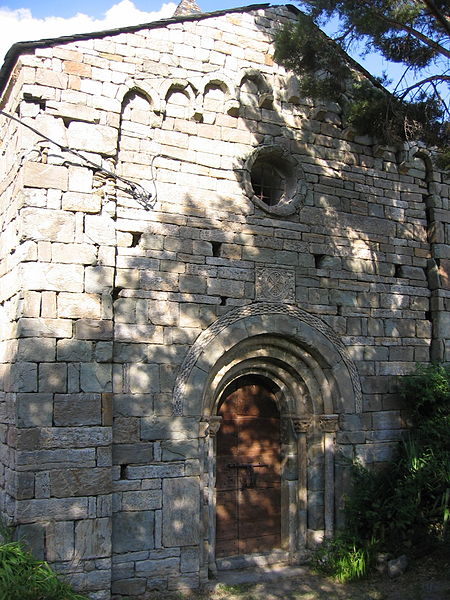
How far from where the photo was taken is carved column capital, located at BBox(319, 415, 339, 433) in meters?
6.98

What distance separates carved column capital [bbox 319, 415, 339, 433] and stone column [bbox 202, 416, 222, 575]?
4.55 ft

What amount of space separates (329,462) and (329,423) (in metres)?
0.47

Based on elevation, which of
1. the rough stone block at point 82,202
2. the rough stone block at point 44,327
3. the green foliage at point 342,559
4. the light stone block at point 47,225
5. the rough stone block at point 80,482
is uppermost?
the rough stone block at point 82,202

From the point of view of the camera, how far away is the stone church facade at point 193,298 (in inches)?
219

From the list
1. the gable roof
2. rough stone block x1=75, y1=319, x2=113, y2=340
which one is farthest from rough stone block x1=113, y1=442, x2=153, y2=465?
the gable roof

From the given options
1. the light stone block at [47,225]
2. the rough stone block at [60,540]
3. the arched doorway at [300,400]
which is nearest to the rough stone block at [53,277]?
the light stone block at [47,225]

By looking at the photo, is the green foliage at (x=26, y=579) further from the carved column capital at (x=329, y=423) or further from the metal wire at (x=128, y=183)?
the metal wire at (x=128, y=183)

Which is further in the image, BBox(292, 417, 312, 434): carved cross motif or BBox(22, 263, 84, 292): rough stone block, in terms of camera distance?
BBox(292, 417, 312, 434): carved cross motif

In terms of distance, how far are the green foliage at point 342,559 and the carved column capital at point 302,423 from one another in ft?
4.27

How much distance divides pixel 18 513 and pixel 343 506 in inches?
148

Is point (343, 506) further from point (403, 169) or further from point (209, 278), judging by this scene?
point (403, 169)

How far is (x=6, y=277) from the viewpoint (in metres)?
6.15

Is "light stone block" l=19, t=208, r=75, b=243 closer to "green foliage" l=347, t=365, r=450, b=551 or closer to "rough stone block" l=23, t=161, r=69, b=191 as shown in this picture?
"rough stone block" l=23, t=161, r=69, b=191

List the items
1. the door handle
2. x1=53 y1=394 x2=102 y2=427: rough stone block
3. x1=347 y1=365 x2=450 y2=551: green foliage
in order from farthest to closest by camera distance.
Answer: the door handle, x1=347 y1=365 x2=450 y2=551: green foliage, x1=53 y1=394 x2=102 y2=427: rough stone block
